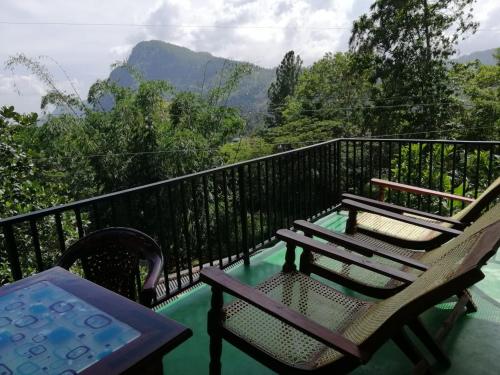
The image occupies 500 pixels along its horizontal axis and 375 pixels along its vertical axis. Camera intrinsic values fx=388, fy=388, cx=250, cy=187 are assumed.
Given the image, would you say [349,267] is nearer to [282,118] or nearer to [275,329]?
[275,329]

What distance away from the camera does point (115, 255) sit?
1814mm

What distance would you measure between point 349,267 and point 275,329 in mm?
744

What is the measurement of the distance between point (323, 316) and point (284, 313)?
1.58ft

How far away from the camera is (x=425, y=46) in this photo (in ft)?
52.0

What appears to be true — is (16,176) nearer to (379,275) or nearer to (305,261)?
(305,261)

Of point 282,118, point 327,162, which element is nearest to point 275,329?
point 327,162

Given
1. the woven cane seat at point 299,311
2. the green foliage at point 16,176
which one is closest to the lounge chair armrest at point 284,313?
the woven cane seat at point 299,311

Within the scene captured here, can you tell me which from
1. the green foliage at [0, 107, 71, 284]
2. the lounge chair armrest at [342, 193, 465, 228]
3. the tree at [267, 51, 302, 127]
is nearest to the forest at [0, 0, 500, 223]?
the tree at [267, 51, 302, 127]

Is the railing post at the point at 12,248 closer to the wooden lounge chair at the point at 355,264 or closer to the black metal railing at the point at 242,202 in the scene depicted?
the black metal railing at the point at 242,202

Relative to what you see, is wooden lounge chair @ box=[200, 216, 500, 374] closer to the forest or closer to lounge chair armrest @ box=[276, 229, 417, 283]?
lounge chair armrest @ box=[276, 229, 417, 283]

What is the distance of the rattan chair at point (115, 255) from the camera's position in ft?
5.75

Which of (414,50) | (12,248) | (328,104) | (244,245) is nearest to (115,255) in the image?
(12,248)

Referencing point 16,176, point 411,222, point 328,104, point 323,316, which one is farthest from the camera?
point 328,104

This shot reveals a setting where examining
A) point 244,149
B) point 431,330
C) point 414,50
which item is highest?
point 414,50
